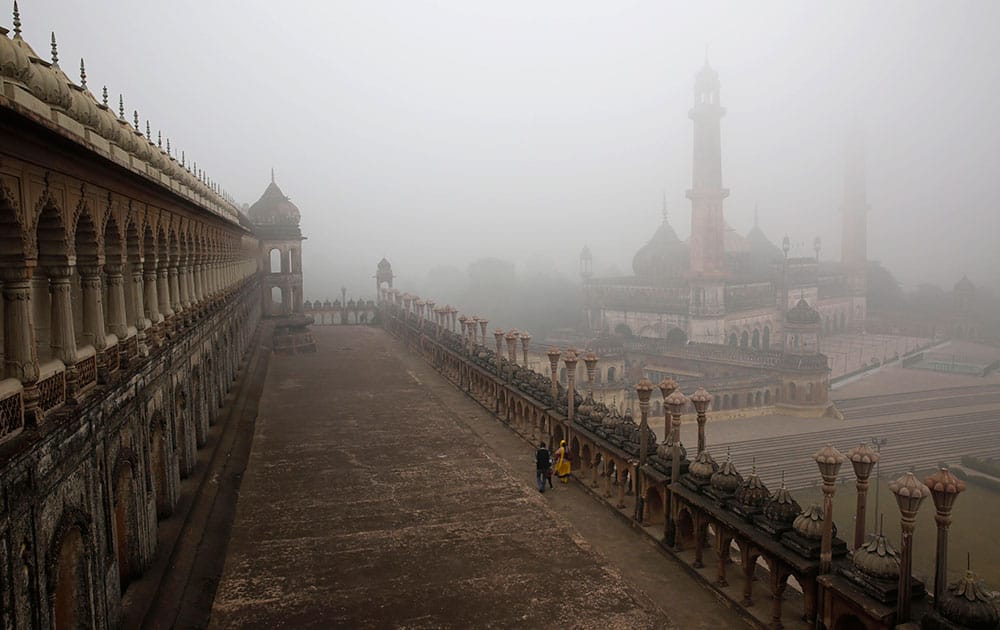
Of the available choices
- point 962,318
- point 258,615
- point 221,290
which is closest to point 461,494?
point 258,615

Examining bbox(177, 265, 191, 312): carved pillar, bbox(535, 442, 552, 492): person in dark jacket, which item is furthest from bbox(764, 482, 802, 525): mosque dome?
bbox(177, 265, 191, 312): carved pillar

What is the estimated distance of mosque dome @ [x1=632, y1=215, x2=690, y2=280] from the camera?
80519mm

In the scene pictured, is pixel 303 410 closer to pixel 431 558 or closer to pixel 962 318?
pixel 431 558

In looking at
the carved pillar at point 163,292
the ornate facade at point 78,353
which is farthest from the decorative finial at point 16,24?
the carved pillar at point 163,292

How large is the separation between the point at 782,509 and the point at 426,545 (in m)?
5.42

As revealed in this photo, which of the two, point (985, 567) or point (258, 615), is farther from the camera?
point (985, 567)

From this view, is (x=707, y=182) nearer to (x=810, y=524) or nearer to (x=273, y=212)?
(x=273, y=212)

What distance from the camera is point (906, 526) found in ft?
23.2

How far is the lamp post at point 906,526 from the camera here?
277 inches

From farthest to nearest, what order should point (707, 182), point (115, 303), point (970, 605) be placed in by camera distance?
point (707, 182) < point (115, 303) < point (970, 605)

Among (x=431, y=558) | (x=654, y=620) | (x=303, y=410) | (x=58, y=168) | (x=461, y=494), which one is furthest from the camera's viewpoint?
(x=303, y=410)

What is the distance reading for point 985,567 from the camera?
2477 cm

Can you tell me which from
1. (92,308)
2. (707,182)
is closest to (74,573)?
(92,308)

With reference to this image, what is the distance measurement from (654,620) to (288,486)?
8.12 m
